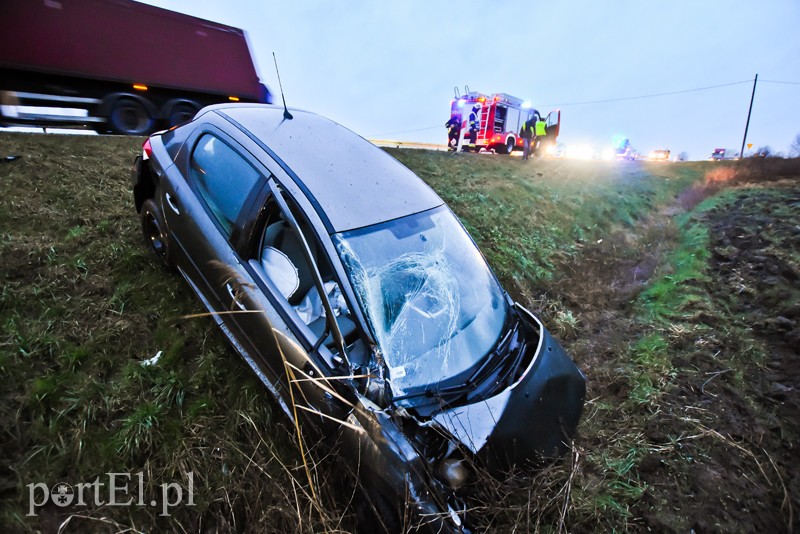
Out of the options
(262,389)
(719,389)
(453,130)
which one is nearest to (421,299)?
(262,389)

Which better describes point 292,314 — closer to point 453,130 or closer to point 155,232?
point 155,232

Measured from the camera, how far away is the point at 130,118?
7312 mm

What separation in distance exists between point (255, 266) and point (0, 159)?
14.9 feet

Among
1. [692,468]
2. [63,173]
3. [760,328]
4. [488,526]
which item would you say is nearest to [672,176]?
[760,328]

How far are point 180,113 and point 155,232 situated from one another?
5.81 metres

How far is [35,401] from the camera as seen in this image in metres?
2.10

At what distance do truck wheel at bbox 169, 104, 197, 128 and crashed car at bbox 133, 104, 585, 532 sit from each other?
583 cm

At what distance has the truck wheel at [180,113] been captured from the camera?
25.1ft

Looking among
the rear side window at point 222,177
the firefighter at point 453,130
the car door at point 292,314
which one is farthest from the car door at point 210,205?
the firefighter at point 453,130

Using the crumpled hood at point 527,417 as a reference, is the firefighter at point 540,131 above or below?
above

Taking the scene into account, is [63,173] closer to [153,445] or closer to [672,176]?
[153,445]

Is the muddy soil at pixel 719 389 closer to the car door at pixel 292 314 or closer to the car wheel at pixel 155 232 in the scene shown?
the car door at pixel 292 314

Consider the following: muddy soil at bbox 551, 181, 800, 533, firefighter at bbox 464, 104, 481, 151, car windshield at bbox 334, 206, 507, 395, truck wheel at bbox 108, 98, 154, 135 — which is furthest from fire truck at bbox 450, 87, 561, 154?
car windshield at bbox 334, 206, 507, 395

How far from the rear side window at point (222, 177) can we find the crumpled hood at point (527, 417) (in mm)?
1792
